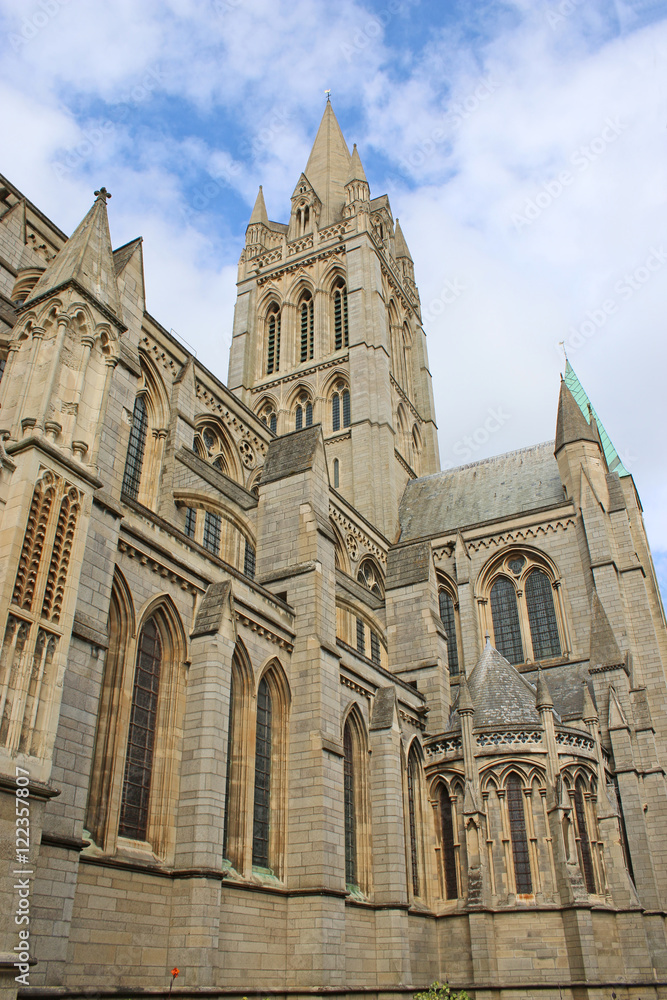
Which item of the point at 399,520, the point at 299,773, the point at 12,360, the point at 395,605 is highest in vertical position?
the point at 399,520

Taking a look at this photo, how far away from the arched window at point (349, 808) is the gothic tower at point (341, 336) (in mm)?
18596

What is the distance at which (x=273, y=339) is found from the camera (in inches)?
1857

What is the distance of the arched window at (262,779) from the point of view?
15422mm

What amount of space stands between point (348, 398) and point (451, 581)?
500 inches

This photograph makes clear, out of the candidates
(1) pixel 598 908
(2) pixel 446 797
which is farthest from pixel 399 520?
(1) pixel 598 908

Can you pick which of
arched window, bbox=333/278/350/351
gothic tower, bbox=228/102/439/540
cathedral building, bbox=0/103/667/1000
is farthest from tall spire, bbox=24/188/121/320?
arched window, bbox=333/278/350/351

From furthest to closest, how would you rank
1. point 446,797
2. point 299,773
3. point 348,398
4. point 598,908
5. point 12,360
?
point 348,398, point 446,797, point 598,908, point 299,773, point 12,360

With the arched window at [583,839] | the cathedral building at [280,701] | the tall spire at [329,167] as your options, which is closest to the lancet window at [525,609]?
the cathedral building at [280,701]

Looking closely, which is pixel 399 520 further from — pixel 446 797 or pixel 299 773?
pixel 299 773

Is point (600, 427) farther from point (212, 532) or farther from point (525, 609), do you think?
point (212, 532)

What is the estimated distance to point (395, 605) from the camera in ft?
85.4

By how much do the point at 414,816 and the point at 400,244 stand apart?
4130 cm

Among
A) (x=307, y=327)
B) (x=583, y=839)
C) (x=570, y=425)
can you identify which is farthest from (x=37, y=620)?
(x=307, y=327)

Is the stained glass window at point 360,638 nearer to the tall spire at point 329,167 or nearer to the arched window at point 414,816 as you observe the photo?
the arched window at point 414,816
